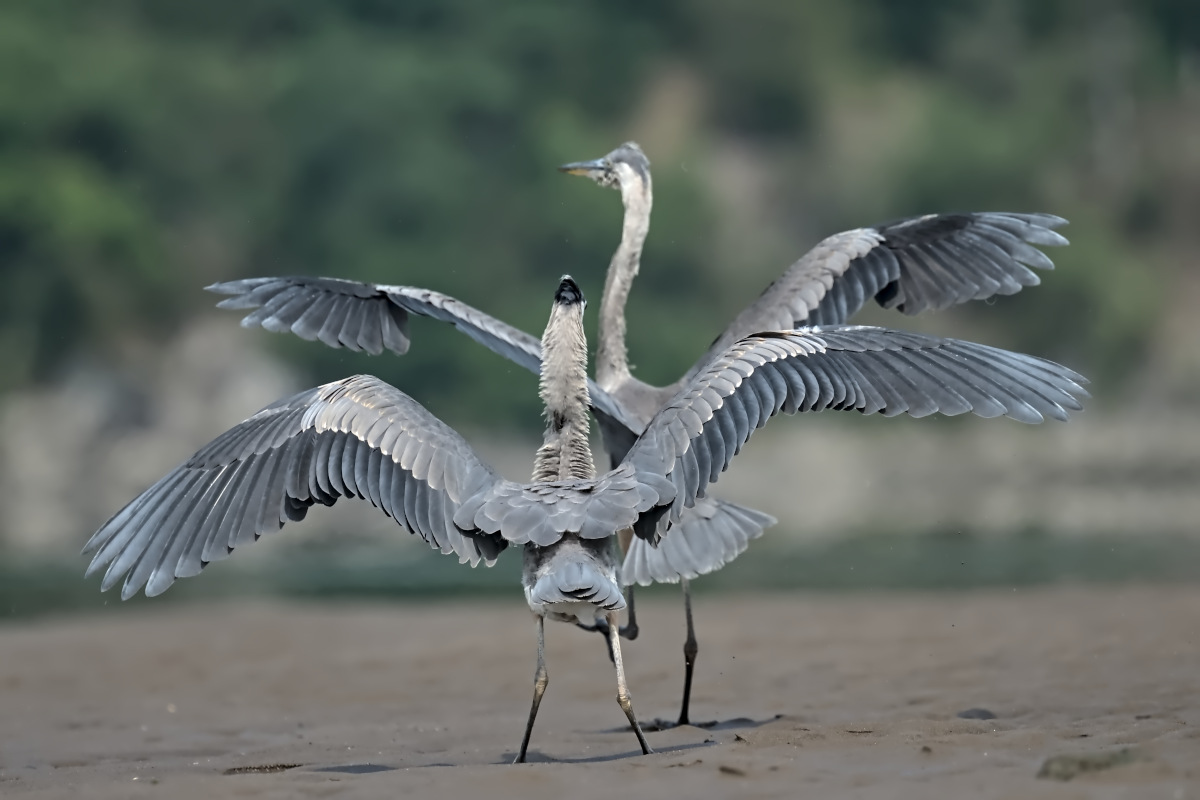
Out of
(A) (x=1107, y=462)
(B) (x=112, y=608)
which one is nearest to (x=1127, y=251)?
(A) (x=1107, y=462)

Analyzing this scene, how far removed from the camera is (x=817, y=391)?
20.0 feet

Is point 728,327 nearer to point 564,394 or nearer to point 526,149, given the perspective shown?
point 564,394

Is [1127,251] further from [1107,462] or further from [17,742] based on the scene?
[17,742]

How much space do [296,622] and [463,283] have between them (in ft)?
72.7

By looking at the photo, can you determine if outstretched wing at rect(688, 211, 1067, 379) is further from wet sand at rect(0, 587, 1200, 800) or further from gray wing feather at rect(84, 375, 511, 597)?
gray wing feather at rect(84, 375, 511, 597)

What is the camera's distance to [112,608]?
14133mm

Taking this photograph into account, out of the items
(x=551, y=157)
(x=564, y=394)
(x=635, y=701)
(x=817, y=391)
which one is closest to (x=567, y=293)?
(x=564, y=394)

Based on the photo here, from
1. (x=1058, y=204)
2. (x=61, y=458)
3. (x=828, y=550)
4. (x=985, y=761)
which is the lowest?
(x=985, y=761)

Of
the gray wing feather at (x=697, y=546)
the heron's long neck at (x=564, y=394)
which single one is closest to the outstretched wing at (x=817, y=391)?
the heron's long neck at (x=564, y=394)

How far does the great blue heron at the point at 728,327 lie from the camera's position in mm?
7637

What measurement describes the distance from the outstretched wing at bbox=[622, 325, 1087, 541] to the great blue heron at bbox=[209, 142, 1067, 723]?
1152 mm

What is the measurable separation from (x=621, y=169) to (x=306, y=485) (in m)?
3.44

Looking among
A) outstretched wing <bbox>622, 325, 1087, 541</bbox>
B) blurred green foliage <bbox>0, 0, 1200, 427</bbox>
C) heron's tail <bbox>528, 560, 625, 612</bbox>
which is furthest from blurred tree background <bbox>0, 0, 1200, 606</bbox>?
heron's tail <bbox>528, 560, 625, 612</bbox>

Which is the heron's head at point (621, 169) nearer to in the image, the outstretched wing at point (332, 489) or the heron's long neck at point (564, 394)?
the heron's long neck at point (564, 394)
